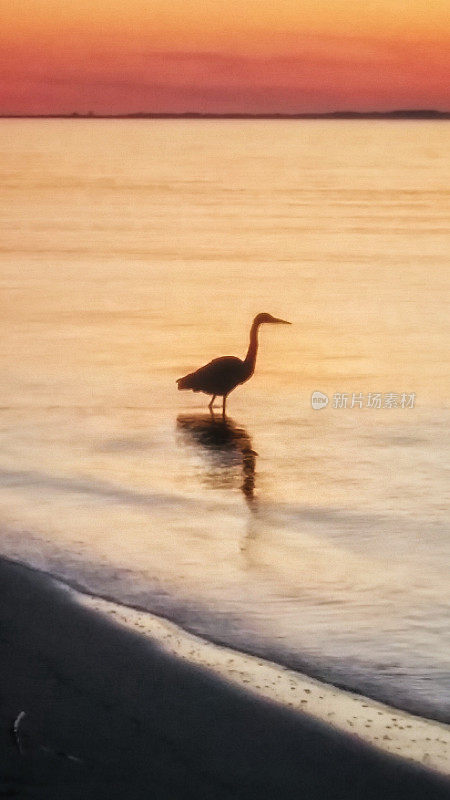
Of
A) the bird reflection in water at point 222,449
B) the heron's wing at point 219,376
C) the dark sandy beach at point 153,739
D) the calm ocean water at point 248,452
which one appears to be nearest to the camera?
the dark sandy beach at point 153,739

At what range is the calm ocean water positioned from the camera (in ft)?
27.3

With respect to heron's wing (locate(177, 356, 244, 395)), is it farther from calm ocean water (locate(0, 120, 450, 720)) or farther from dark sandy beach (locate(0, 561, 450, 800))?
dark sandy beach (locate(0, 561, 450, 800))

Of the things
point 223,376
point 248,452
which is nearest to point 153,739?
point 248,452

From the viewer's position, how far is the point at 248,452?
1273 centimetres

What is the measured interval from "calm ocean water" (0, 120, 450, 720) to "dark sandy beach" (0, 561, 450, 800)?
1.02 meters

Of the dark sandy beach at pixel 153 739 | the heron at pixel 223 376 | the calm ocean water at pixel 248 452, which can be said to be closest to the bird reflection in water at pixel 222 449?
the calm ocean water at pixel 248 452

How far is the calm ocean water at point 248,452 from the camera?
27.3 feet

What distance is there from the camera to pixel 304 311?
77.5 feet

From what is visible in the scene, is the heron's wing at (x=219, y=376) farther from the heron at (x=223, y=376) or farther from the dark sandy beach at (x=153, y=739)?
the dark sandy beach at (x=153, y=739)

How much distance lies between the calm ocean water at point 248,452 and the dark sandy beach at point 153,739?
102cm

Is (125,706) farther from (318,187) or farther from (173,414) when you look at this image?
(318,187)

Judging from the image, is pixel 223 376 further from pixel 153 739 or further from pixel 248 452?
pixel 153 739

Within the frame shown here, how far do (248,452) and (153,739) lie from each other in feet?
23.0

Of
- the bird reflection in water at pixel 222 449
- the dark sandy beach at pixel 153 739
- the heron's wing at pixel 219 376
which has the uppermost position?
the heron's wing at pixel 219 376
